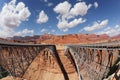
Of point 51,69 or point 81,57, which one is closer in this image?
point 81,57

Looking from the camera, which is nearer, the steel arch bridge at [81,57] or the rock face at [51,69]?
the steel arch bridge at [81,57]

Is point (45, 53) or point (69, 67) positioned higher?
point (45, 53)

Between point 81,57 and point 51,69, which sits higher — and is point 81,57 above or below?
above

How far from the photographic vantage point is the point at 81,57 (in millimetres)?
24656

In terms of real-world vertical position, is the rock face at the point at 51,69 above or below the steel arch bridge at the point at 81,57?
below

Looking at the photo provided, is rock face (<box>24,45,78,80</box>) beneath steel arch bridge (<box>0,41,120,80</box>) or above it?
beneath

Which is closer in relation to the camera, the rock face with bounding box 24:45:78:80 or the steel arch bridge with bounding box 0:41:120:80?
the steel arch bridge with bounding box 0:41:120:80

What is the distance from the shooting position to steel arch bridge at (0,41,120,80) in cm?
1745

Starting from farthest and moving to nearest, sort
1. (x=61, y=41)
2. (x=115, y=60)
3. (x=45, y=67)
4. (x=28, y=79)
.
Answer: (x=61, y=41) → (x=45, y=67) → (x=28, y=79) → (x=115, y=60)

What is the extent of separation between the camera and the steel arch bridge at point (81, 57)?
17453 mm

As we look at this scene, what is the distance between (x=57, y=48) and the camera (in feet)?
140

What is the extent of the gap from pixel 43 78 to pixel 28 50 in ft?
49.1

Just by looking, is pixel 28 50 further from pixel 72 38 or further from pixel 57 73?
pixel 72 38

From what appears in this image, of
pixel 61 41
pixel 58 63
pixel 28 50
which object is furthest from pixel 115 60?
pixel 61 41
